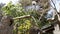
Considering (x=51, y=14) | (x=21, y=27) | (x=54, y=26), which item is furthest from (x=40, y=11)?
(x=21, y=27)

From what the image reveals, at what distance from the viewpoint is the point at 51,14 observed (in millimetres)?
2156

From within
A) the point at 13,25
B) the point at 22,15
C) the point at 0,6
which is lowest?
the point at 13,25

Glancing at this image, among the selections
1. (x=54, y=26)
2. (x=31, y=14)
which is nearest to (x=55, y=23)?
(x=54, y=26)

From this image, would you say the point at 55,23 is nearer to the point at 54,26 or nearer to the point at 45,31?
the point at 54,26

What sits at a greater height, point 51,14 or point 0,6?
point 0,6

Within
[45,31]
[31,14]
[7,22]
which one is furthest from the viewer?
[31,14]

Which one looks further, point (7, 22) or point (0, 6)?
point (0, 6)

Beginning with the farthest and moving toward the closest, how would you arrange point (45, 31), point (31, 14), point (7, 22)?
1. point (31, 14)
2. point (45, 31)
3. point (7, 22)

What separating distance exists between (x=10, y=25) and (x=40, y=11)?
56 cm

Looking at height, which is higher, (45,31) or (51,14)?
(51,14)

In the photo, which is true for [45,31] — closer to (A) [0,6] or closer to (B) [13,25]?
(B) [13,25]

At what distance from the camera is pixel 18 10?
2.08m

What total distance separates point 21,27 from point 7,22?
189 mm

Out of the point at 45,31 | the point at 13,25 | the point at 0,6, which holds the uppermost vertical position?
the point at 0,6
